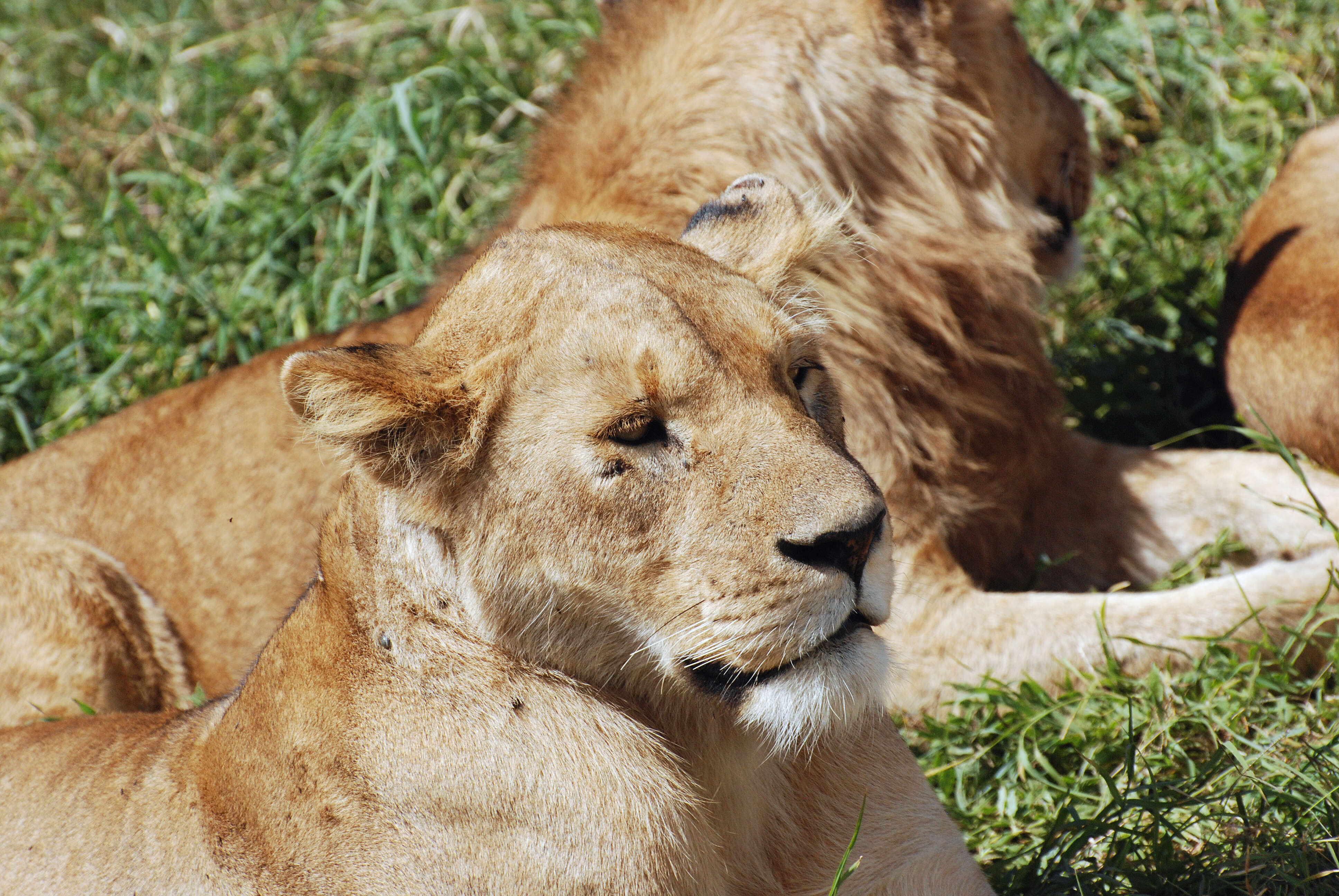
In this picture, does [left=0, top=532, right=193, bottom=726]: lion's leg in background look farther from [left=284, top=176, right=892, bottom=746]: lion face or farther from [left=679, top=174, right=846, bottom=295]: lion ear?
[left=679, top=174, right=846, bottom=295]: lion ear

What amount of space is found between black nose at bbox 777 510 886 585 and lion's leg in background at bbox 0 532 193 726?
237 cm

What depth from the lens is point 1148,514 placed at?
14.3 feet

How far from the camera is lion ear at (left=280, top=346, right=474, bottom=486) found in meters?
2.18

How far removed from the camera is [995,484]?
162 inches

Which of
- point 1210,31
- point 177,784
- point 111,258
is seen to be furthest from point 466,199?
point 177,784

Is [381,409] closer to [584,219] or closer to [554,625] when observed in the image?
[554,625]

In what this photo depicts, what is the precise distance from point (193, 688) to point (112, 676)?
8.8 inches

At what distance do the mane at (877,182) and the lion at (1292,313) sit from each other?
0.79 metres

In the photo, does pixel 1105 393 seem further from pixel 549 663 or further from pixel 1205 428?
pixel 549 663

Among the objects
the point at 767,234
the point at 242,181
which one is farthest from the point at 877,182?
the point at 242,181

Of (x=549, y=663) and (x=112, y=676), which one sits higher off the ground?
(x=549, y=663)

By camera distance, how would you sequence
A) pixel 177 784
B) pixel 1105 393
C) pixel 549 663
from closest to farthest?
pixel 549 663 < pixel 177 784 < pixel 1105 393

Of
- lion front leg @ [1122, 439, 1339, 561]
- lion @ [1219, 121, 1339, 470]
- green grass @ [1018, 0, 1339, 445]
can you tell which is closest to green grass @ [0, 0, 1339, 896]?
green grass @ [1018, 0, 1339, 445]

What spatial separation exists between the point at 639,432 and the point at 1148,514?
8.79 ft
